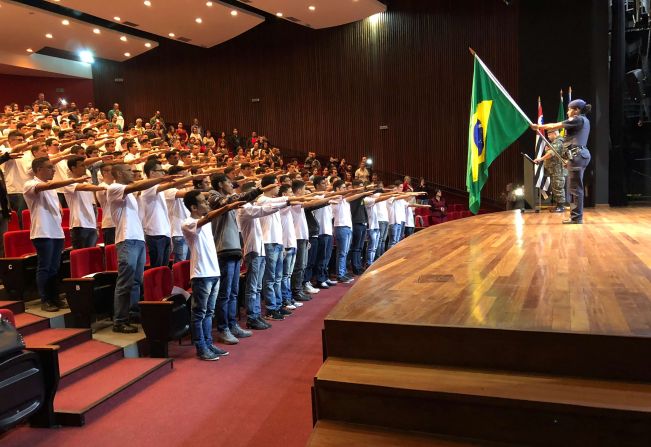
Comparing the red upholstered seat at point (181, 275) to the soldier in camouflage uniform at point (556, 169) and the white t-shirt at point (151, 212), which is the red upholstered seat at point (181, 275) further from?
the soldier in camouflage uniform at point (556, 169)

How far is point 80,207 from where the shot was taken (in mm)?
4812

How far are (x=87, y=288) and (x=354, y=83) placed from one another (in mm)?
11948

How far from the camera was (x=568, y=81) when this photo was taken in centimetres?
1080

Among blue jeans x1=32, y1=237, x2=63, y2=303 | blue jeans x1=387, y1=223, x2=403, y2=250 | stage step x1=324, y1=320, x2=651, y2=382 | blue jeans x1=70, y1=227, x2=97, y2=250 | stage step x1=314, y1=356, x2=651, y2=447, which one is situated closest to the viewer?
stage step x1=314, y1=356, x2=651, y2=447

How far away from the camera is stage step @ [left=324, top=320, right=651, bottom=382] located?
1.89 metres

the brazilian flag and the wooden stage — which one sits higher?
the brazilian flag

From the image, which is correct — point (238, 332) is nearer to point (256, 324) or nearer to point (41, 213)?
point (256, 324)

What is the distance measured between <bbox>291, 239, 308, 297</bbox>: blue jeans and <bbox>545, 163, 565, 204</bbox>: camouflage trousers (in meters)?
3.57

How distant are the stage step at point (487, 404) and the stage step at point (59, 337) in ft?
7.95

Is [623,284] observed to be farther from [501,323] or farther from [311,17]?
[311,17]

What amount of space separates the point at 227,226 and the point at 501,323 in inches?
110

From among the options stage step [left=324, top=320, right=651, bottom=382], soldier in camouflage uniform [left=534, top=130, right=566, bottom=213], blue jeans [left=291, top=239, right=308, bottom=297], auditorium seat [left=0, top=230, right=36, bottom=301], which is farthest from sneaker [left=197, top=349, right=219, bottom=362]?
soldier in camouflage uniform [left=534, top=130, right=566, bottom=213]

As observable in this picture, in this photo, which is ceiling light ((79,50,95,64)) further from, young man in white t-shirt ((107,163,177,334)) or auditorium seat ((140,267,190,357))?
auditorium seat ((140,267,190,357))

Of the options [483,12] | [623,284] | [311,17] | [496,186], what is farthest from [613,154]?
[623,284]
